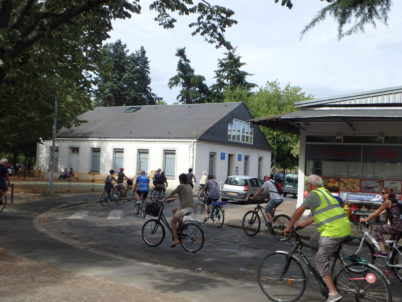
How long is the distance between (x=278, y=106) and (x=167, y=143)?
22534 millimetres

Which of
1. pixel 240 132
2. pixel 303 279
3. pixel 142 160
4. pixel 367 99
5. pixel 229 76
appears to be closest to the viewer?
pixel 303 279

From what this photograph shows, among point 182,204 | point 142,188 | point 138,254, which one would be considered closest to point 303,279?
point 182,204

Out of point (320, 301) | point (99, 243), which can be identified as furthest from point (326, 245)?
point (99, 243)

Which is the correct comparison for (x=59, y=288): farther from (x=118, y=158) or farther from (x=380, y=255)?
(x=118, y=158)

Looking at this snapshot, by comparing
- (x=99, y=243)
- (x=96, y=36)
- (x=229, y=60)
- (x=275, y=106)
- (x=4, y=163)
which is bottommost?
(x=99, y=243)

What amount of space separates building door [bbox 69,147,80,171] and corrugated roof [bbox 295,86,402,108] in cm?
2595

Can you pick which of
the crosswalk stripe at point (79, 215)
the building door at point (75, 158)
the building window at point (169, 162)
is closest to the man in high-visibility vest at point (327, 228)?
the crosswalk stripe at point (79, 215)

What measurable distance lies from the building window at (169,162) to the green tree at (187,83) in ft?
81.1

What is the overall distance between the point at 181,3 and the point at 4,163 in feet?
26.5

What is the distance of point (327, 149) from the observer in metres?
16.0

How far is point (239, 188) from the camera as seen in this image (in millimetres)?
23719

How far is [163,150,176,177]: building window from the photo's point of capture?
1293 inches

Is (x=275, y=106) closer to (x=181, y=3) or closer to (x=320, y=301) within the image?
(x=181, y=3)

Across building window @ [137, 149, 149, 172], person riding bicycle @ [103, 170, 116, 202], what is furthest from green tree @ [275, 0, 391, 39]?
building window @ [137, 149, 149, 172]
